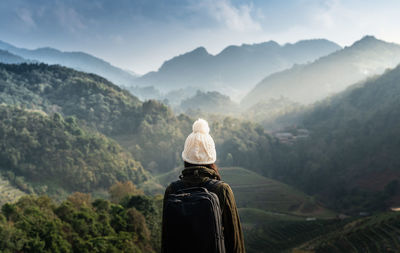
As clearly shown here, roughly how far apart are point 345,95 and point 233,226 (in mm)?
91172

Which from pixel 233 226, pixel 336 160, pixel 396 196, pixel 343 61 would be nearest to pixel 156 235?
pixel 233 226

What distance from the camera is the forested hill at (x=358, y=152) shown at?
47.8 meters

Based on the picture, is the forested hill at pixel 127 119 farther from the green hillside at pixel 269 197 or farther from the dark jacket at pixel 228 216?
the dark jacket at pixel 228 216

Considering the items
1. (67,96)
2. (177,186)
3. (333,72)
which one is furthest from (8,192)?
(333,72)

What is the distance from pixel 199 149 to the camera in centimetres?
209

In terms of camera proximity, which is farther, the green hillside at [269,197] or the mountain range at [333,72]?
the mountain range at [333,72]

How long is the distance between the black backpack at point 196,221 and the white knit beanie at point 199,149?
0.30 metres

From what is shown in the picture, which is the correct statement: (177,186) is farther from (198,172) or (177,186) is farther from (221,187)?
(221,187)

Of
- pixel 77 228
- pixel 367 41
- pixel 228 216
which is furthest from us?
pixel 367 41

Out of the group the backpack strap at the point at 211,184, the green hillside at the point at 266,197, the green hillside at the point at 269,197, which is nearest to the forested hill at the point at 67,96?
the green hillside at the point at 266,197

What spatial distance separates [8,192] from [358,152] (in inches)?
2290

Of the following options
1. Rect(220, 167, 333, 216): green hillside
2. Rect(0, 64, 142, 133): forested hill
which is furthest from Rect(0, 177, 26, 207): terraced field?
Rect(220, 167, 333, 216): green hillside

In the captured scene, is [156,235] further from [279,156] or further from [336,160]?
[279,156]

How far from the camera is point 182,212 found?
1.78 metres
